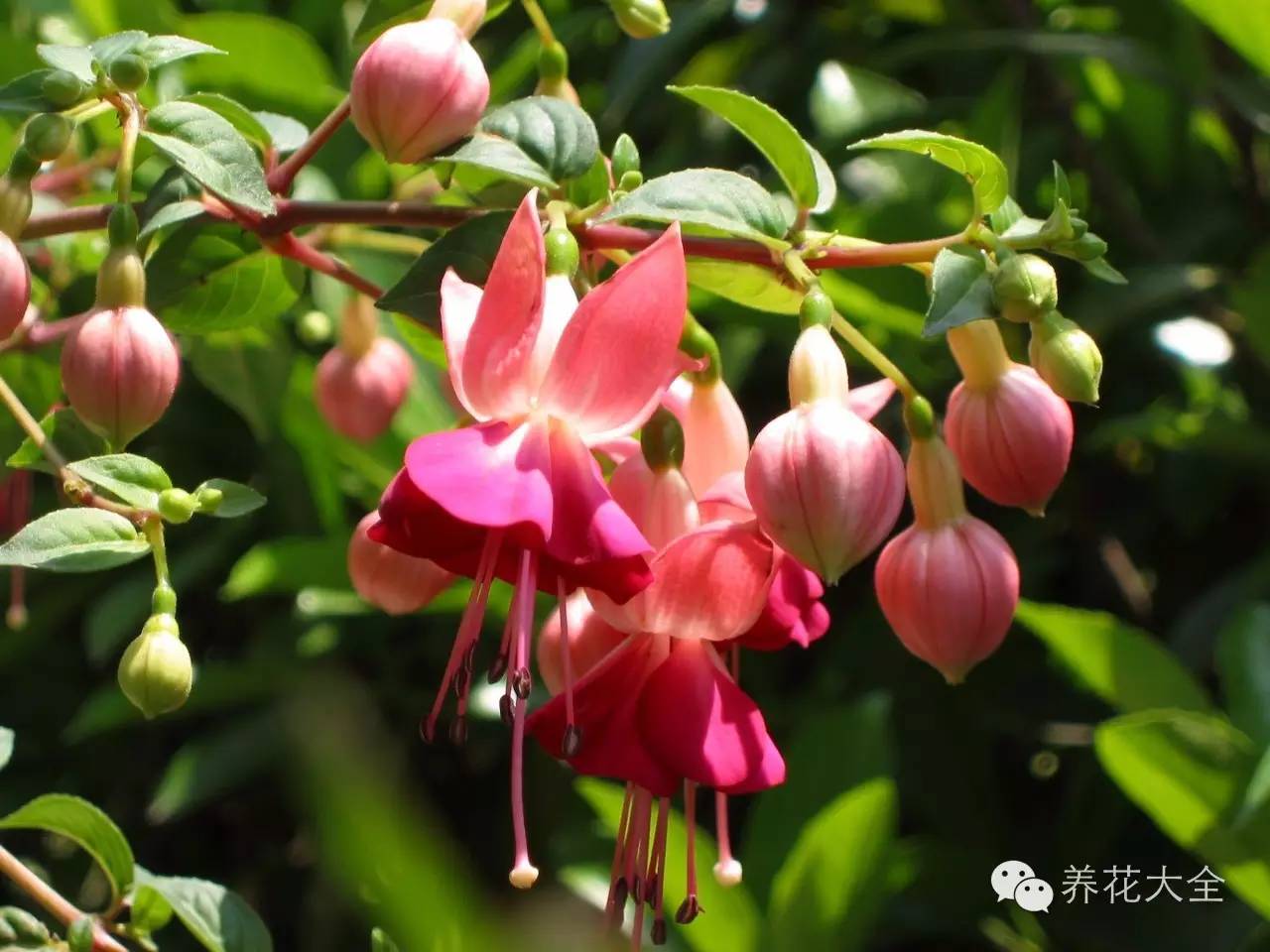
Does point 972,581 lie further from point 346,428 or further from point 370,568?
point 346,428

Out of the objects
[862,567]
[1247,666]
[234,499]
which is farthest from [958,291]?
[862,567]

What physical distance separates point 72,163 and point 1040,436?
3.02 ft

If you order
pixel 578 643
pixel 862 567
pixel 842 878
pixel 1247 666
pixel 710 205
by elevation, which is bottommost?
pixel 862 567

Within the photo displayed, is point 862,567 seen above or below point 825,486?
below

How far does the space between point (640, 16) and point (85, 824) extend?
57cm

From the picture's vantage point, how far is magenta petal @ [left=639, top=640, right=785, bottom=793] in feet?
2.32

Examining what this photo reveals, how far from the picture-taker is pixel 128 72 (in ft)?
2.37

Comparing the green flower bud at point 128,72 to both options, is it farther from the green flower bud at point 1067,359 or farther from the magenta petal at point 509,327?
the green flower bud at point 1067,359

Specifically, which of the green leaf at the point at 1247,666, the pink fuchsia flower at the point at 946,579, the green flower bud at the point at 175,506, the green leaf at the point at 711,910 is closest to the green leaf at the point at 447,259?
the green flower bud at the point at 175,506

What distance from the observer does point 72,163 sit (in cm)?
133

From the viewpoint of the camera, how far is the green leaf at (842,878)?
1.14 m

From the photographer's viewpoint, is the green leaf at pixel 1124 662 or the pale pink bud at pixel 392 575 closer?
the pale pink bud at pixel 392 575

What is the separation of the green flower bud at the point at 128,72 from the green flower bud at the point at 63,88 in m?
0.02

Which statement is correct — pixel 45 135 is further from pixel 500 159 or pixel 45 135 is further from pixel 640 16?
pixel 640 16
